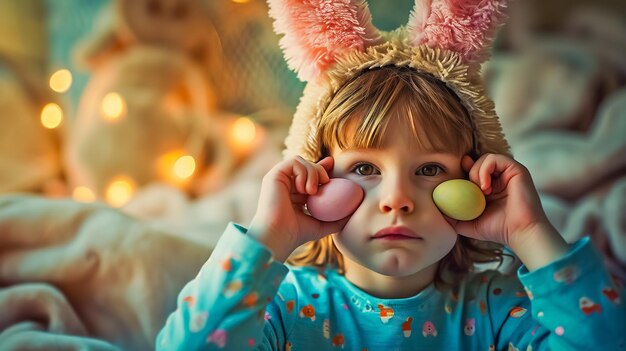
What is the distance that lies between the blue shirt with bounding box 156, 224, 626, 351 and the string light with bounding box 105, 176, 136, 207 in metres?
0.93

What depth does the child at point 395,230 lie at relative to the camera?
76cm

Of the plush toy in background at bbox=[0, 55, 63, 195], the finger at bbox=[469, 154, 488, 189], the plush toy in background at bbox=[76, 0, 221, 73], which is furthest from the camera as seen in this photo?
the plush toy in background at bbox=[76, 0, 221, 73]

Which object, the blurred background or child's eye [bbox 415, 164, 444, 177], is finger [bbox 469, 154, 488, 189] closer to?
child's eye [bbox 415, 164, 444, 177]

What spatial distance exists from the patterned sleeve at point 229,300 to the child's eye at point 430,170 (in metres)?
0.20

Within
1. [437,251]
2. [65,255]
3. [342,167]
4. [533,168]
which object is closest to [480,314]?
[437,251]

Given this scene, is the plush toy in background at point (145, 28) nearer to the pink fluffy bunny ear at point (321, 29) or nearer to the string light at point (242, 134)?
the string light at point (242, 134)

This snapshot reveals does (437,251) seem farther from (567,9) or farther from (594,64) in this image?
(567,9)

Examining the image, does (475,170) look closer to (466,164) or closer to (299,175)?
(466,164)

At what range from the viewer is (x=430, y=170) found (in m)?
0.85

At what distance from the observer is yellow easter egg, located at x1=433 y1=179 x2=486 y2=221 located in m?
0.81

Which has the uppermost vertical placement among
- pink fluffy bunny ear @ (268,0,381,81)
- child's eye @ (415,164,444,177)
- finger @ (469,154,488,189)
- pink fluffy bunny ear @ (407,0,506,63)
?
pink fluffy bunny ear @ (407,0,506,63)

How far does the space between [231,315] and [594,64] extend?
1.47 metres

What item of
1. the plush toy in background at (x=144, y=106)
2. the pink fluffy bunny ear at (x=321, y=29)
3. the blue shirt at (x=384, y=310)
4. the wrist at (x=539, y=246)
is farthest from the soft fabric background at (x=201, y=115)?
the wrist at (x=539, y=246)

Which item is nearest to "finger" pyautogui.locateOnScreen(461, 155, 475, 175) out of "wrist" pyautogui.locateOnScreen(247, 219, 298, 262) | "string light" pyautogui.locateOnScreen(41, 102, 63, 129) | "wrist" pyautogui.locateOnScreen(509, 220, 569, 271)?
"wrist" pyautogui.locateOnScreen(509, 220, 569, 271)
